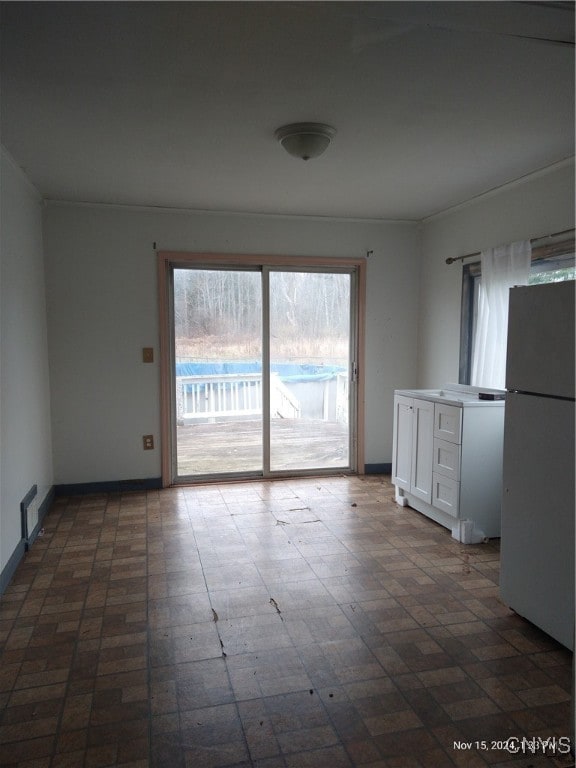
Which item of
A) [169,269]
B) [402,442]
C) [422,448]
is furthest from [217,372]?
[422,448]

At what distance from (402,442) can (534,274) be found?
1.54 meters

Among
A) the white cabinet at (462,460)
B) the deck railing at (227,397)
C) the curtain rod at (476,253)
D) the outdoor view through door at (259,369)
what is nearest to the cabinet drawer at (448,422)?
the white cabinet at (462,460)

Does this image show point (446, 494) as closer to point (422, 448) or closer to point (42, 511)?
point (422, 448)

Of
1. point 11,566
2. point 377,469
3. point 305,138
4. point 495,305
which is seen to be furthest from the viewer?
point 377,469

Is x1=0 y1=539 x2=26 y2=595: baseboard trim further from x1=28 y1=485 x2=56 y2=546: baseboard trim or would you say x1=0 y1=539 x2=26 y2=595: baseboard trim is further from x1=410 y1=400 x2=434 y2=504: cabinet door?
x1=410 y1=400 x2=434 y2=504: cabinet door

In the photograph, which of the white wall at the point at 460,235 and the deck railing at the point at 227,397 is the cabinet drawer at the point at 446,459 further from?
the deck railing at the point at 227,397

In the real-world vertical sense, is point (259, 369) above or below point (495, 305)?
below

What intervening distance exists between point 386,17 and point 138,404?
3505mm

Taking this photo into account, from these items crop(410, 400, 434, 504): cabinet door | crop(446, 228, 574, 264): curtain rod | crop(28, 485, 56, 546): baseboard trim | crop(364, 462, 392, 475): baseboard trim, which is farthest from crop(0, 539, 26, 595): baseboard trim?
crop(446, 228, 574, 264): curtain rod

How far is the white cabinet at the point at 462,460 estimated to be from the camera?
3.36 m

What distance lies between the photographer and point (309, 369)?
16.0ft

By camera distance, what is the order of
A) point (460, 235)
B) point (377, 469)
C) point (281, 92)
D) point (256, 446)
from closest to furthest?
point (281, 92)
point (460, 235)
point (256, 446)
point (377, 469)

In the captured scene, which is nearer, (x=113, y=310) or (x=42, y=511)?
(x=42, y=511)

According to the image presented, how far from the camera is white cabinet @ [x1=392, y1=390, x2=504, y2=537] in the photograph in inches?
132
